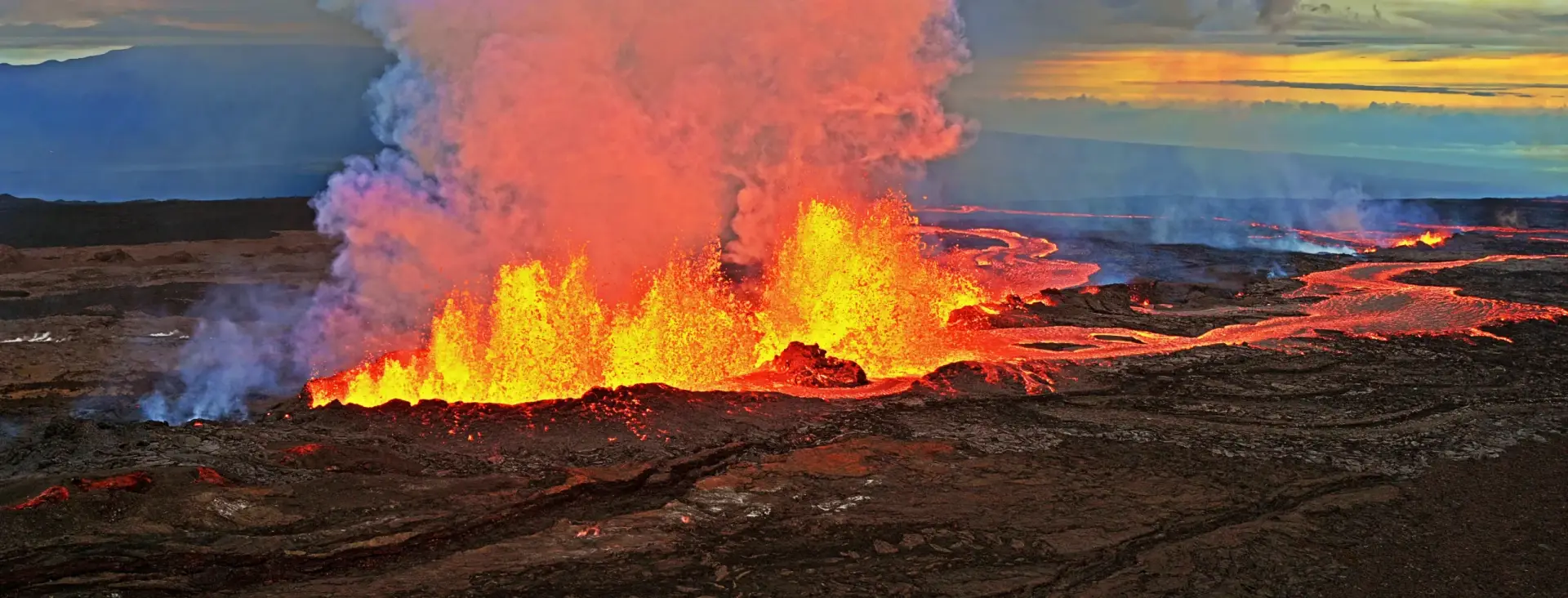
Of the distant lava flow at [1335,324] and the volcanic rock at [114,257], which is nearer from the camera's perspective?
the distant lava flow at [1335,324]

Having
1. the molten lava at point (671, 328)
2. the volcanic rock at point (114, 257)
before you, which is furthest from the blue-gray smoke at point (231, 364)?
the volcanic rock at point (114, 257)

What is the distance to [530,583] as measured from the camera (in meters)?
9.05

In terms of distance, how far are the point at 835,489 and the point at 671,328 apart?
7737 millimetres

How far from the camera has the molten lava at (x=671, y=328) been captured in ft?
55.7

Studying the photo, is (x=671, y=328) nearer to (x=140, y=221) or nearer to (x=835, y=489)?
(x=835, y=489)

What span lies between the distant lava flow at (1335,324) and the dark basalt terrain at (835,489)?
1821 mm

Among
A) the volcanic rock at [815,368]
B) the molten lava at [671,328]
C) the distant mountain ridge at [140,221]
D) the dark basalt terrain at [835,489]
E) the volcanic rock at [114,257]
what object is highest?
the distant mountain ridge at [140,221]

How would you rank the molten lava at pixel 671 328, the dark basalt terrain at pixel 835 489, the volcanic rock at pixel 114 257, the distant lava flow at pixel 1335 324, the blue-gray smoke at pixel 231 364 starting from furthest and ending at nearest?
the volcanic rock at pixel 114 257 < the distant lava flow at pixel 1335 324 < the molten lava at pixel 671 328 < the blue-gray smoke at pixel 231 364 < the dark basalt terrain at pixel 835 489

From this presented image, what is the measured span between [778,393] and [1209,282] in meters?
19.6

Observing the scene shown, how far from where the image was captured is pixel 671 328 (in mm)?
18938

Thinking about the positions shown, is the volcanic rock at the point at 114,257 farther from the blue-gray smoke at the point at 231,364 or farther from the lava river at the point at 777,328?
the lava river at the point at 777,328

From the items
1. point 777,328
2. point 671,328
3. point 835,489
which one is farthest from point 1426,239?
point 835,489

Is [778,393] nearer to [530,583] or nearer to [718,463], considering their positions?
[718,463]

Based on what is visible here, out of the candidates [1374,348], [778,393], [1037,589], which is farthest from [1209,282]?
[1037,589]
